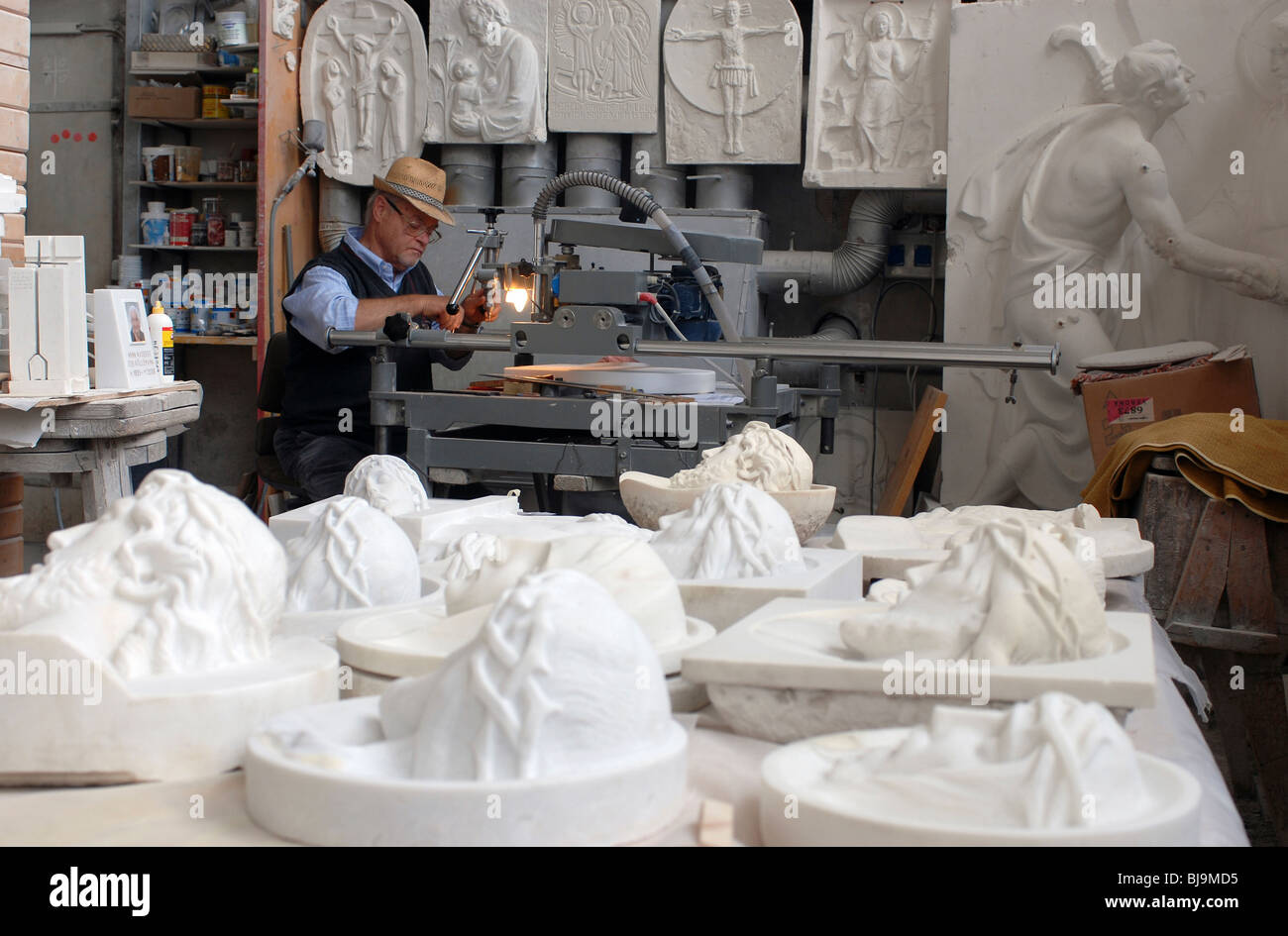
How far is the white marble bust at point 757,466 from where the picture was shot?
8.36 ft

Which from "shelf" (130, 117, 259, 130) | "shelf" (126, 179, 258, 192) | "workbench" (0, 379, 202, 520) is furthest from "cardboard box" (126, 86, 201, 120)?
"workbench" (0, 379, 202, 520)

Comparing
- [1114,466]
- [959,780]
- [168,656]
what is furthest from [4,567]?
[959,780]

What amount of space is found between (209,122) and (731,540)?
662cm

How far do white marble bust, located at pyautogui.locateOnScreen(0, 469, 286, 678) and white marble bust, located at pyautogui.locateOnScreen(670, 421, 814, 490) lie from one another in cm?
134

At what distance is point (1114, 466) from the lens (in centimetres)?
351

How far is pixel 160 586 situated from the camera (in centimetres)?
129

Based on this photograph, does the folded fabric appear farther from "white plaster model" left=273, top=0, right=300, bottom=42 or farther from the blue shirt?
"white plaster model" left=273, top=0, right=300, bottom=42

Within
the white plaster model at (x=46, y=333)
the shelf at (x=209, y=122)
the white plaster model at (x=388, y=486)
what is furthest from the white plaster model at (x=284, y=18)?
the white plaster model at (x=388, y=486)

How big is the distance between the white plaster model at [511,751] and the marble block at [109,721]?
4.6 inches

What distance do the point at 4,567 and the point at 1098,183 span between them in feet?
15.0

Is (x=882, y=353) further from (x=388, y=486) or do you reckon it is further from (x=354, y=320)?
(x=354, y=320)

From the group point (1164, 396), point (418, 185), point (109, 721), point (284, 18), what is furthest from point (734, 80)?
point (109, 721)

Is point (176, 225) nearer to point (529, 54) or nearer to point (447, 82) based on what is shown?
point (447, 82)
